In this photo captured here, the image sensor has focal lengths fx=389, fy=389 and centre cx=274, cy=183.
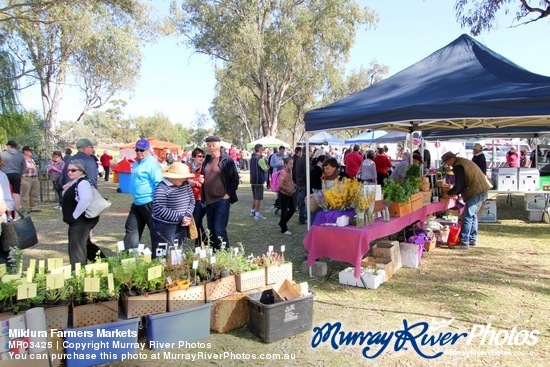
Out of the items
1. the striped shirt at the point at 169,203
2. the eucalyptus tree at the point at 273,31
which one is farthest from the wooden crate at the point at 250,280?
the eucalyptus tree at the point at 273,31

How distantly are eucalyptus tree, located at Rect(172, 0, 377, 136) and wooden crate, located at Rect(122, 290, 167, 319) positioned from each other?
20331mm

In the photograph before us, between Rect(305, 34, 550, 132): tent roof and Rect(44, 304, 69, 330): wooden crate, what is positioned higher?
Rect(305, 34, 550, 132): tent roof

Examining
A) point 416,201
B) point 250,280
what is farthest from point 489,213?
point 250,280

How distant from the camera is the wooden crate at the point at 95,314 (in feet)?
9.66

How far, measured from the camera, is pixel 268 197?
554 inches

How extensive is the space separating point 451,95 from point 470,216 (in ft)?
7.54

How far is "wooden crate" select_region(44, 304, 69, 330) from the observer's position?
2879 mm

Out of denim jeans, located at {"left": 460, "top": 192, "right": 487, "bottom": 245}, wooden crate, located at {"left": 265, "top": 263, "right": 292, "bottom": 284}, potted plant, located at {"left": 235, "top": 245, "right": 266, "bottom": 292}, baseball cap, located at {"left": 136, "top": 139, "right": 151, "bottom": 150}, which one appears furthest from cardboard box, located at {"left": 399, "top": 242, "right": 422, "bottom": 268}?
baseball cap, located at {"left": 136, "top": 139, "right": 151, "bottom": 150}

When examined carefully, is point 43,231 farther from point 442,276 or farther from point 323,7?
point 323,7

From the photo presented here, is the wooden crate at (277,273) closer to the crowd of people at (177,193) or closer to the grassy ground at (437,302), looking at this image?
the grassy ground at (437,302)

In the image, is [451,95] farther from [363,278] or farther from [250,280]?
[250,280]

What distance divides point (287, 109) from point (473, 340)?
4148cm

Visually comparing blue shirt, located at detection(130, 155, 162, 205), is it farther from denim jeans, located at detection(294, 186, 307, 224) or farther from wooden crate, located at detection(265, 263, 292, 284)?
denim jeans, located at detection(294, 186, 307, 224)

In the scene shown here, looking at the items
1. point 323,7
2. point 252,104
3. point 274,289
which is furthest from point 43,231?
point 252,104
